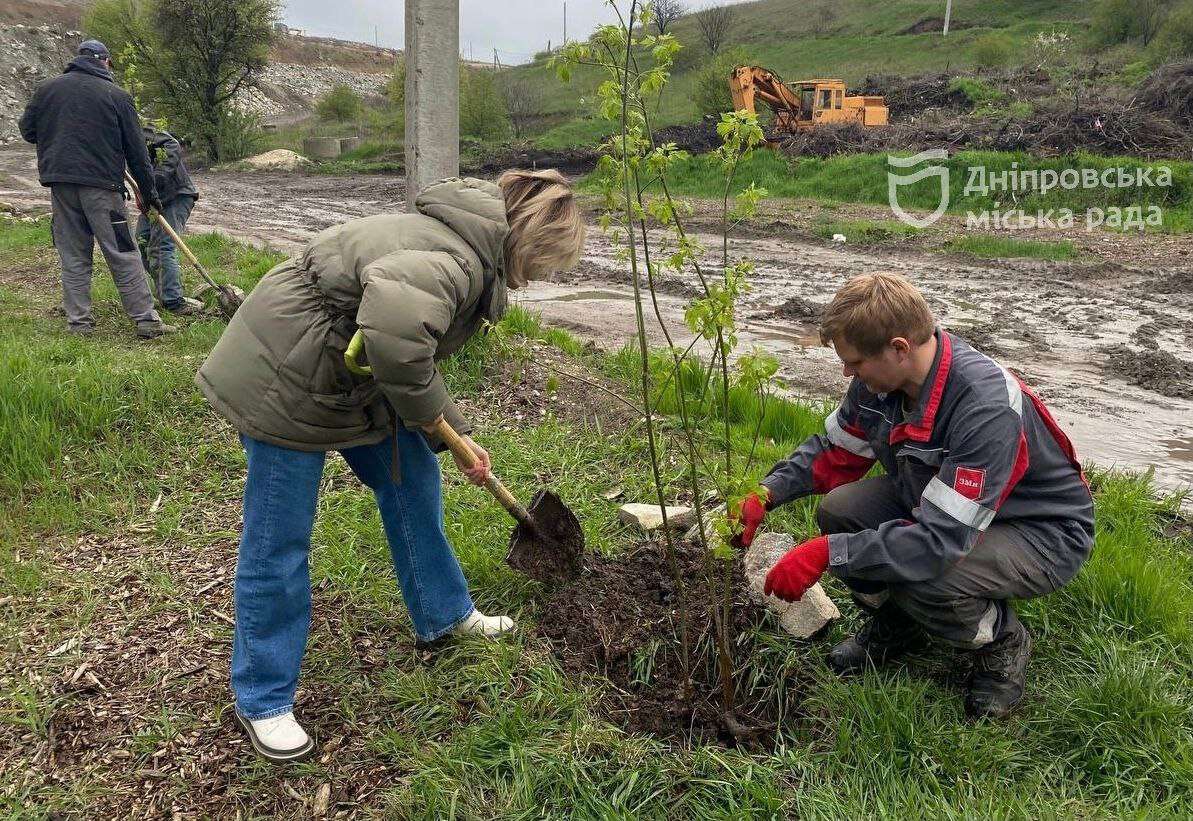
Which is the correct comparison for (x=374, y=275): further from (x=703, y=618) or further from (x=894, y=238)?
(x=894, y=238)

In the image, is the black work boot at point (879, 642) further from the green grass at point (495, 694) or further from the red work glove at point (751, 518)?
the red work glove at point (751, 518)

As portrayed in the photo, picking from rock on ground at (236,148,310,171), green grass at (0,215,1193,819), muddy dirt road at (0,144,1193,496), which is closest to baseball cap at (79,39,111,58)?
green grass at (0,215,1193,819)

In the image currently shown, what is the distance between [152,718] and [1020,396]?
2.79 m

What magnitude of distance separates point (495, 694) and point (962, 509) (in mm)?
1455

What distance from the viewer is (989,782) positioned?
2.18m

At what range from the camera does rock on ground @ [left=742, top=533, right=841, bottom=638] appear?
2.76 meters

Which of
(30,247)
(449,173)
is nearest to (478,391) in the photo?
(449,173)

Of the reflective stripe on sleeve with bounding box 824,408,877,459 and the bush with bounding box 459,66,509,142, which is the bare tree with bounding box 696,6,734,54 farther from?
the reflective stripe on sleeve with bounding box 824,408,877,459

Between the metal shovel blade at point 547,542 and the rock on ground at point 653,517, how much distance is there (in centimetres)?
48

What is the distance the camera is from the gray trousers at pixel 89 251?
6234mm

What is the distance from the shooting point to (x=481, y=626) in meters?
2.89

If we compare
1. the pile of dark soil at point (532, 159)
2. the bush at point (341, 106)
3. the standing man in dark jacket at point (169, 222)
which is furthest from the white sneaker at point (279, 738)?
the bush at point (341, 106)

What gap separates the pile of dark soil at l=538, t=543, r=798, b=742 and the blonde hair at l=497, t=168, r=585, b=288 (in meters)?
1.22

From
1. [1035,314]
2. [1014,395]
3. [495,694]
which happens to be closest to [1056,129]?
[1035,314]
